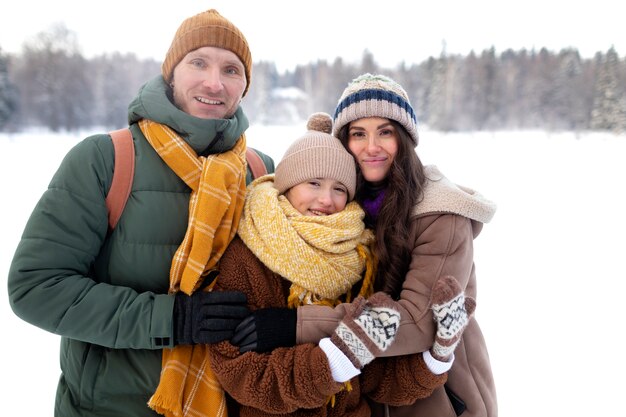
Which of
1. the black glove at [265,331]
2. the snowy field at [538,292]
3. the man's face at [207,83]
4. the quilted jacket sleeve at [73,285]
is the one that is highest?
the man's face at [207,83]

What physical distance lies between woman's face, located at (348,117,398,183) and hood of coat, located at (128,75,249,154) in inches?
22.6

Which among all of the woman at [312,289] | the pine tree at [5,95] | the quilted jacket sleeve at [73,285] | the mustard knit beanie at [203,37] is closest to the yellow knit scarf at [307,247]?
the woman at [312,289]

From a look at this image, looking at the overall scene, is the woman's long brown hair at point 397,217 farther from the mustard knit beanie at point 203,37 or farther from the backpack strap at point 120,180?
the backpack strap at point 120,180

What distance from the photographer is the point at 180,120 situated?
1597 millimetres

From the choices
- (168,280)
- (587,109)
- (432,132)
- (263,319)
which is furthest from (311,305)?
(432,132)

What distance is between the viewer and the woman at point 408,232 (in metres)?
1.49

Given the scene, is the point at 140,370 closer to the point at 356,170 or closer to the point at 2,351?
the point at 356,170

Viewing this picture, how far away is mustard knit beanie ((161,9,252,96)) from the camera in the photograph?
67.7 inches

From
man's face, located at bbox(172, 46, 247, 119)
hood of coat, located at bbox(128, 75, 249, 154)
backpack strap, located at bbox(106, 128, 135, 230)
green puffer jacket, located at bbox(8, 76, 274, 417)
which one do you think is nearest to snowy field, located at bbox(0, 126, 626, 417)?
green puffer jacket, located at bbox(8, 76, 274, 417)

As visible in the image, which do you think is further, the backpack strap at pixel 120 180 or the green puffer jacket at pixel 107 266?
the backpack strap at pixel 120 180

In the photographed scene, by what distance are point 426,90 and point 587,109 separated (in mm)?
7324

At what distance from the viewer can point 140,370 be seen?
5.09 ft

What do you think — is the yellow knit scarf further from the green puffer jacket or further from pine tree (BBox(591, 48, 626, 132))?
pine tree (BBox(591, 48, 626, 132))

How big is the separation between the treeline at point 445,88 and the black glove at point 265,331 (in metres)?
18.1
